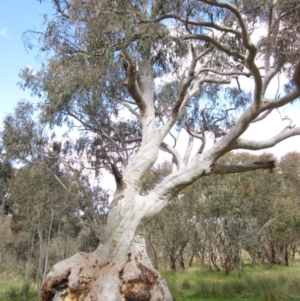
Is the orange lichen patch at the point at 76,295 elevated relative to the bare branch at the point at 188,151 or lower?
lower

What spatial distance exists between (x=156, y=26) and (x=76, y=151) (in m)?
5.78

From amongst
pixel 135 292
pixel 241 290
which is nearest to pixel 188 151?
pixel 135 292

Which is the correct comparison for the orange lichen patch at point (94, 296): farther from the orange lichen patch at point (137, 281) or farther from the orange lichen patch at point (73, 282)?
the orange lichen patch at point (137, 281)

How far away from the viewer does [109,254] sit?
249 inches

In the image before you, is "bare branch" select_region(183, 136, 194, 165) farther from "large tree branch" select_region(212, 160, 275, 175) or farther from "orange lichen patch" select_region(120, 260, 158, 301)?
"orange lichen patch" select_region(120, 260, 158, 301)

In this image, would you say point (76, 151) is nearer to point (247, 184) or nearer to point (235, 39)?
point (235, 39)

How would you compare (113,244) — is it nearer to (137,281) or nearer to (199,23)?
(137,281)

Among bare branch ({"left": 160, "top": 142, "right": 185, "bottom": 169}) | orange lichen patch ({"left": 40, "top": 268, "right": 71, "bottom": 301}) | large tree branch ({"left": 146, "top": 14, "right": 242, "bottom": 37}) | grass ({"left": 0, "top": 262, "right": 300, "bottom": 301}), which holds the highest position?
large tree branch ({"left": 146, "top": 14, "right": 242, "bottom": 37})

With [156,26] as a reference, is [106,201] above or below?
below

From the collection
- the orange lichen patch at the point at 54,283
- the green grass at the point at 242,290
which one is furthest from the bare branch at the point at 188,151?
the green grass at the point at 242,290

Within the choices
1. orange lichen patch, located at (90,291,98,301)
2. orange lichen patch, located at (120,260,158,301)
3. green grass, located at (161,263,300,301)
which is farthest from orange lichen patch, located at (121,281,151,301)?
green grass, located at (161,263,300,301)

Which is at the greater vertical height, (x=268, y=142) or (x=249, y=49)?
(x=249, y=49)

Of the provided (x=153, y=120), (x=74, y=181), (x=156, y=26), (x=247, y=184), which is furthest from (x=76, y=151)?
(x=247, y=184)

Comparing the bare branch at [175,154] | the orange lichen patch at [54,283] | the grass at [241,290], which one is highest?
the bare branch at [175,154]
